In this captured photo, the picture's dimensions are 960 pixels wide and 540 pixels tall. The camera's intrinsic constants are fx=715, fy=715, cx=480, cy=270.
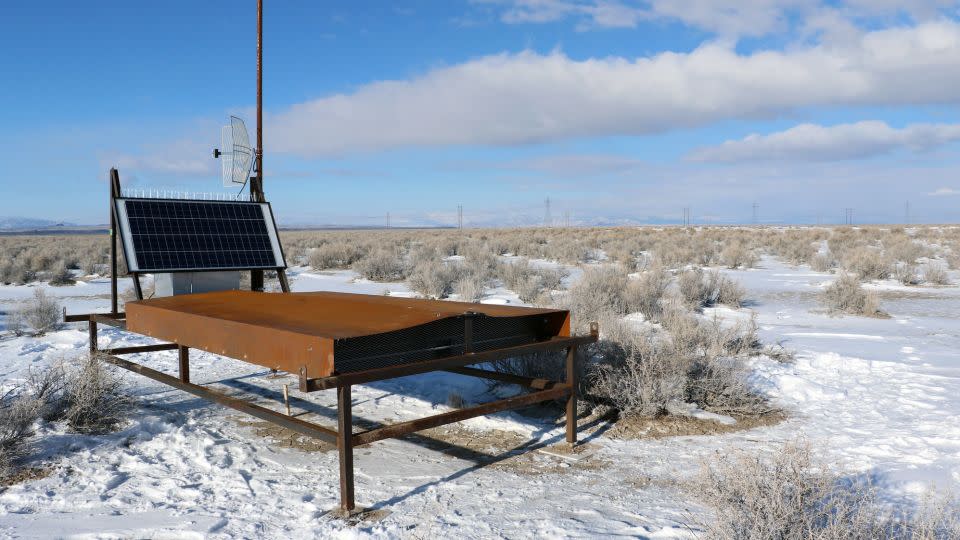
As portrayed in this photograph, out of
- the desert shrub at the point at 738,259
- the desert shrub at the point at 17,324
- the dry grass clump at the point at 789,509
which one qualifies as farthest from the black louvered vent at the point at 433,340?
the desert shrub at the point at 738,259

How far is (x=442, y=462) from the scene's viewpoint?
5.26 metres

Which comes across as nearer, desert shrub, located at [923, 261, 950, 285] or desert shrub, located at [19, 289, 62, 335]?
desert shrub, located at [19, 289, 62, 335]

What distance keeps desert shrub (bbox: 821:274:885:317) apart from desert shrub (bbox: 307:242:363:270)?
52.8ft

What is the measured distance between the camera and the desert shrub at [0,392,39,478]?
15.3ft

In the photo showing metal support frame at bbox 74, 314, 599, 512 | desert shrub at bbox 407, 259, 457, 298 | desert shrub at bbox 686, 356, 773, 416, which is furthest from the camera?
desert shrub at bbox 407, 259, 457, 298

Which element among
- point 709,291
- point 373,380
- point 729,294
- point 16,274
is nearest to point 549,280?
→ point 709,291

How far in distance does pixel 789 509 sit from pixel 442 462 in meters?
2.62

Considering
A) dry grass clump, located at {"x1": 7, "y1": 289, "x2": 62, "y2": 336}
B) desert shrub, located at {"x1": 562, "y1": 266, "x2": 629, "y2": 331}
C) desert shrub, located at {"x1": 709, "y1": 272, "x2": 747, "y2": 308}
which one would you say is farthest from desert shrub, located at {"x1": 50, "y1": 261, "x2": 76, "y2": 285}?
desert shrub, located at {"x1": 709, "y1": 272, "x2": 747, "y2": 308}

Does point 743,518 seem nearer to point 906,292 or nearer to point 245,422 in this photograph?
point 245,422

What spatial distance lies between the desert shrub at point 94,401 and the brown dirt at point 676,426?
408cm

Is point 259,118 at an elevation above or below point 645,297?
above

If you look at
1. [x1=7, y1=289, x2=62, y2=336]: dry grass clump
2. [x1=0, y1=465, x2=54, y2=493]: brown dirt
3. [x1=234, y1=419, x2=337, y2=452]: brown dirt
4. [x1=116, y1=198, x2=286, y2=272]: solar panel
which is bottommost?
[x1=234, y1=419, x2=337, y2=452]: brown dirt

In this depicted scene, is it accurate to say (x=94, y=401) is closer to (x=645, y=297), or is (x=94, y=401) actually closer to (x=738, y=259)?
(x=645, y=297)

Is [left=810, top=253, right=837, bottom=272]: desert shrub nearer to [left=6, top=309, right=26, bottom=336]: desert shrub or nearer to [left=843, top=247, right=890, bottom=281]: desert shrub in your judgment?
[left=843, top=247, right=890, bottom=281]: desert shrub
